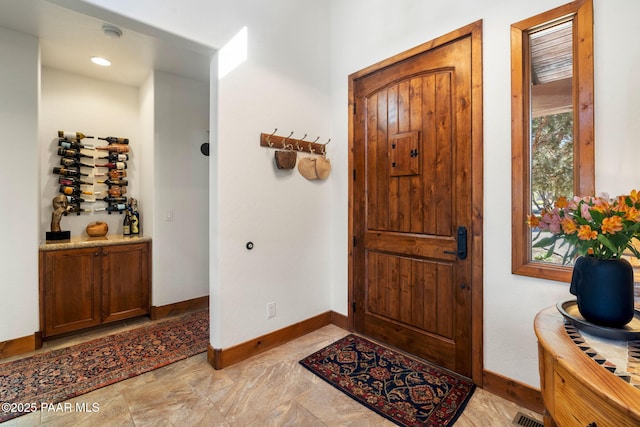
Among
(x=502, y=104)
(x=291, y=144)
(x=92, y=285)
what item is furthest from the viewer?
(x=92, y=285)

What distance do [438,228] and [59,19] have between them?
131 inches

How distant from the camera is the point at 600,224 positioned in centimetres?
93

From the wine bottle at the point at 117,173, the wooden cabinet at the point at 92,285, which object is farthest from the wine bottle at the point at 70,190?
the wooden cabinet at the point at 92,285

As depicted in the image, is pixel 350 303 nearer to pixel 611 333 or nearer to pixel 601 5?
pixel 611 333

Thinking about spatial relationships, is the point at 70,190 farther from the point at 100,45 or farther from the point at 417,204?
the point at 417,204

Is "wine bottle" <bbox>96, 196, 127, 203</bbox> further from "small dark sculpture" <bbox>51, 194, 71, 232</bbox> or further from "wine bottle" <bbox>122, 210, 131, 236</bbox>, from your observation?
"small dark sculpture" <bbox>51, 194, 71, 232</bbox>

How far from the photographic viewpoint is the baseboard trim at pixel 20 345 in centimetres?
238

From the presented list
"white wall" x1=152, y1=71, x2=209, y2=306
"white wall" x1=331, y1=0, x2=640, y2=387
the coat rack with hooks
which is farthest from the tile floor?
the coat rack with hooks

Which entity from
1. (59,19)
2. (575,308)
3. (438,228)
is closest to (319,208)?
(438,228)

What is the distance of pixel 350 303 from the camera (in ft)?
A: 9.22

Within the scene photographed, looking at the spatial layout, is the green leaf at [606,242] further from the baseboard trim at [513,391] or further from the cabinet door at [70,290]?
the cabinet door at [70,290]

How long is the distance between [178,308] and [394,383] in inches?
99.3

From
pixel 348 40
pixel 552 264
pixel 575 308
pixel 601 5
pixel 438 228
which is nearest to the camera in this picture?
pixel 575 308

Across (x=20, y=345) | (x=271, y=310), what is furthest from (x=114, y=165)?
(x=271, y=310)
